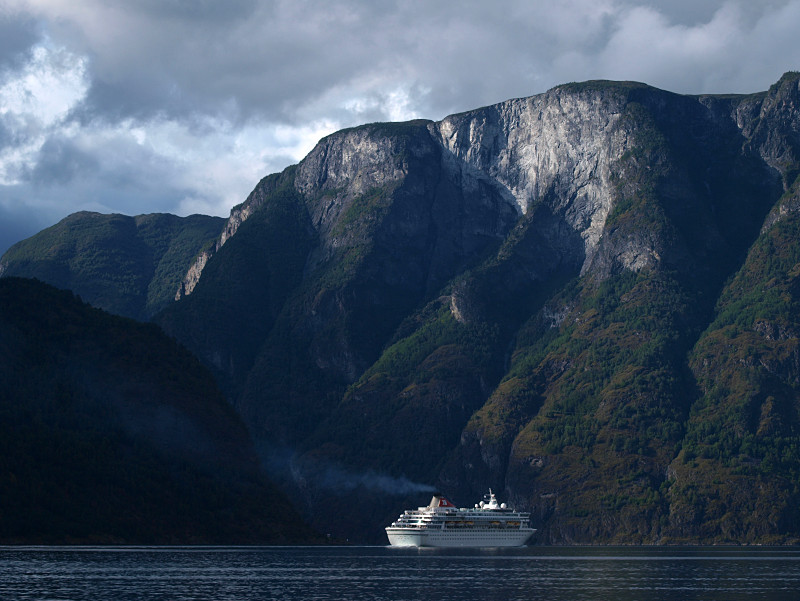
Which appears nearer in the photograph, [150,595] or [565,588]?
[150,595]

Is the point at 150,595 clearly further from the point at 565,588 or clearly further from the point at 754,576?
the point at 754,576

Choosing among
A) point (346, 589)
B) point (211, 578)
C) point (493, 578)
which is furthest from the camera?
point (493, 578)

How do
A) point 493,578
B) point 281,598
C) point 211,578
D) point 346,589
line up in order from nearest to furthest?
point 281,598 → point 346,589 → point 211,578 → point 493,578

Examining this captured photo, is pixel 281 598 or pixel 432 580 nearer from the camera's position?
pixel 281 598

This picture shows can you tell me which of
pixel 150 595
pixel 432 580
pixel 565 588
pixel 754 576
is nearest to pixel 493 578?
pixel 432 580

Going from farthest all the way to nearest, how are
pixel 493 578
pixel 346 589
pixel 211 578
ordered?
pixel 493 578, pixel 211 578, pixel 346 589

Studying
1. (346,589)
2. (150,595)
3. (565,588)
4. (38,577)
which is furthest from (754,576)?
(38,577)

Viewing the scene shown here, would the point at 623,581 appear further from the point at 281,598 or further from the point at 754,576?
the point at 281,598

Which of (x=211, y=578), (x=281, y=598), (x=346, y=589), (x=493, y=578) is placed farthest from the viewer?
(x=493, y=578)
